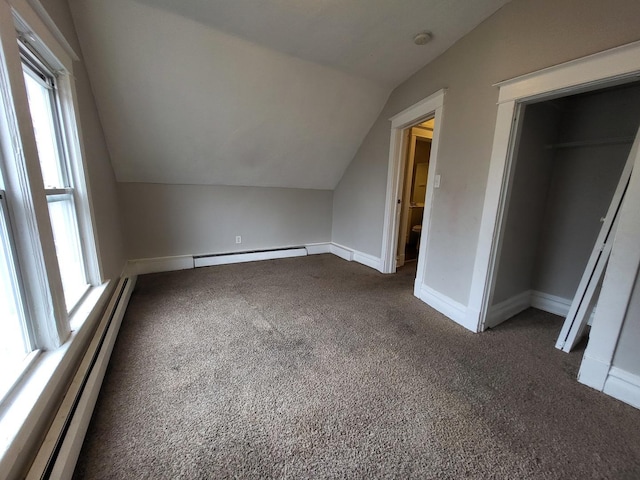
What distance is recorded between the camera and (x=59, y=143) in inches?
63.4

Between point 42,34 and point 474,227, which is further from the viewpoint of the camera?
point 474,227

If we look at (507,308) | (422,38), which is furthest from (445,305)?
(422,38)

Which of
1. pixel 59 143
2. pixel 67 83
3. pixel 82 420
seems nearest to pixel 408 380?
pixel 82 420

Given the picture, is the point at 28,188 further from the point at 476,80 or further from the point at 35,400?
the point at 476,80

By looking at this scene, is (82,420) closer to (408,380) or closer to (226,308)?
(226,308)

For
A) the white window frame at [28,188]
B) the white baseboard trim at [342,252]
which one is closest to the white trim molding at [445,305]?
the white baseboard trim at [342,252]

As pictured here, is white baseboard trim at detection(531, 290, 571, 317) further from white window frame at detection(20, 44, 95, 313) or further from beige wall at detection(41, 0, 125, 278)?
beige wall at detection(41, 0, 125, 278)

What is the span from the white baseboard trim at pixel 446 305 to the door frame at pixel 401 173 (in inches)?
7.5

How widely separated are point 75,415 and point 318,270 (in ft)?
8.94

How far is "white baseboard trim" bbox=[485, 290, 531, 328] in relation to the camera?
7.20ft

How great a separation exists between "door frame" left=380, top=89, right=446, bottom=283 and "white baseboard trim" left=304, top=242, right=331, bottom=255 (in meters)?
1.29

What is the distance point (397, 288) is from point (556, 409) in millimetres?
1679

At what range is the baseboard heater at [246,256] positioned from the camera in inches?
140

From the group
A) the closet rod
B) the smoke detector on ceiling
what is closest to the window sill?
the smoke detector on ceiling
